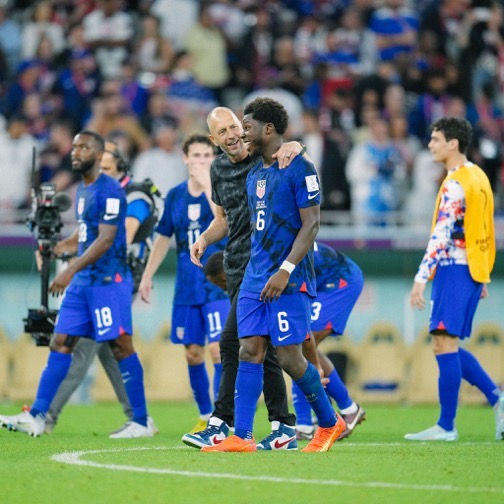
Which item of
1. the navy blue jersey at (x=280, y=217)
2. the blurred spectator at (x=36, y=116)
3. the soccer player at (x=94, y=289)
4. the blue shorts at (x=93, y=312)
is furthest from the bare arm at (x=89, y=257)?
the blurred spectator at (x=36, y=116)

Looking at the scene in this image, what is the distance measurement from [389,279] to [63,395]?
7253 millimetres

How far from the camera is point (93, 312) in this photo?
33.3ft

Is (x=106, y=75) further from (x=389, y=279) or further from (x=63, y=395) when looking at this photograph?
(x=63, y=395)

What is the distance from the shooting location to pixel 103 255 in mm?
10234

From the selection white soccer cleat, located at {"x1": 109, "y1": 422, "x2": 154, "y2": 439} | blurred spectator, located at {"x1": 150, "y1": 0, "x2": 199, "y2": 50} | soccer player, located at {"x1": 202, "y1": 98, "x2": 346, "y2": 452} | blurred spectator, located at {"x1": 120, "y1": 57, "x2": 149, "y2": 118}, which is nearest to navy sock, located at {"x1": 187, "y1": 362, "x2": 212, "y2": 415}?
white soccer cleat, located at {"x1": 109, "y1": 422, "x2": 154, "y2": 439}

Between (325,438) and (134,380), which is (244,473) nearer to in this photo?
(325,438)

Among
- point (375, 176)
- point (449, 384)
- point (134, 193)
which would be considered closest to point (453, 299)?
point (449, 384)

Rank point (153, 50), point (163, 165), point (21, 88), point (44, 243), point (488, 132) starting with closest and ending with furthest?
point (44, 243) → point (163, 165) → point (488, 132) → point (21, 88) → point (153, 50)

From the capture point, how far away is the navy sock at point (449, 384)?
1003 centimetres

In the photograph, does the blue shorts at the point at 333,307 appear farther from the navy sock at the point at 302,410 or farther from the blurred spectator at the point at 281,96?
the blurred spectator at the point at 281,96

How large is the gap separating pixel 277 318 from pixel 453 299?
2571 millimetres

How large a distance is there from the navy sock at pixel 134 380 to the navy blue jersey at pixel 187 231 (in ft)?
2.64

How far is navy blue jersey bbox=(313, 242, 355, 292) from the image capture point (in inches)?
404

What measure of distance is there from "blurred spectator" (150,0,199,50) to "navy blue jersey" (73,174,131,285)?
9940mm
